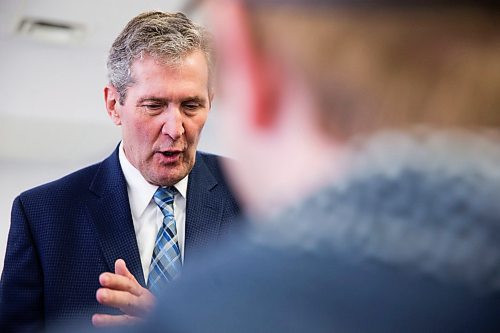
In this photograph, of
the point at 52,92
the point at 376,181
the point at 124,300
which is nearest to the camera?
the point at 376,181

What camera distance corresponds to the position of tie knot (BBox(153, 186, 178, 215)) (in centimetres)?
216

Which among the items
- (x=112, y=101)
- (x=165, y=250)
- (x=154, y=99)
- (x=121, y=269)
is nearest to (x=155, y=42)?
(x=154, y=99)

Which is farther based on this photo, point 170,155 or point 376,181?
point 170,155

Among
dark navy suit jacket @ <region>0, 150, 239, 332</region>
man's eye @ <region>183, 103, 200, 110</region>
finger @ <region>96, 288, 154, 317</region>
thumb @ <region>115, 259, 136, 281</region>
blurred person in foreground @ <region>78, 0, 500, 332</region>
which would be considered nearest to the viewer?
blurred person in foreground @ <region>78, 0, 500, 332</region>

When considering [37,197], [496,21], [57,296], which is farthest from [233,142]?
[37,197]

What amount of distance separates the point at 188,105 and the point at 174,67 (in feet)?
0.39

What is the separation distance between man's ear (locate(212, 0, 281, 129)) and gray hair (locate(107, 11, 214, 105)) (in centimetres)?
159

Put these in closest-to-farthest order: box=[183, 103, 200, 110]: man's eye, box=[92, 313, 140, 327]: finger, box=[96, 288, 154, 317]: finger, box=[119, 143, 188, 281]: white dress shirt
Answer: box=[92, 313, 140, 327]: finger, box=[96, 288, 154, 317]: finger, box=[119, 143, 188, 281]: white dress shirt, box=[183, 103, 200, 110]: man's eye

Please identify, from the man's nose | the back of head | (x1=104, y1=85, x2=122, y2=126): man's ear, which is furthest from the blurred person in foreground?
(x1=104, y1=85, x2=122, y2=126): man's ear

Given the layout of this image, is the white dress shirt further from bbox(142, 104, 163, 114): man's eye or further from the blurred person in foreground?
the blurred person in foreground

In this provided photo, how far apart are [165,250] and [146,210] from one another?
0.51 ft

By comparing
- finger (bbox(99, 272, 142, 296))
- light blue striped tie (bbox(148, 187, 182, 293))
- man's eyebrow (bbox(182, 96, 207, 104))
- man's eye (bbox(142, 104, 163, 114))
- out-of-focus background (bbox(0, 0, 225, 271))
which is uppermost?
out-of-focus background (bbox(0, 0, 225, 271))

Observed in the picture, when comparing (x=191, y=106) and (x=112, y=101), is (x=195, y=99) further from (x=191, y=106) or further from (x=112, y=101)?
(x=112, y=101)

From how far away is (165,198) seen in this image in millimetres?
2174
